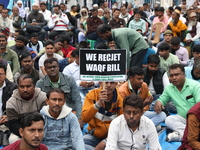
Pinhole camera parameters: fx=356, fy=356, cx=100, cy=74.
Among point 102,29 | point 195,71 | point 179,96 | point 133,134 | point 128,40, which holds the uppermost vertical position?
point 102,29

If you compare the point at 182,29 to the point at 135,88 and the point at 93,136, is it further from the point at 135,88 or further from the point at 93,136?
the point at 93,136

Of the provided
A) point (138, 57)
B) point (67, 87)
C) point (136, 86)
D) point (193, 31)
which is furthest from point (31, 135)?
point (193, 31)

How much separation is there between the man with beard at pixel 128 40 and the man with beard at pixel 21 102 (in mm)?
1861

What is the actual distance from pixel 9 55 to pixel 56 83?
209cm

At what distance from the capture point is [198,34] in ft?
31.1

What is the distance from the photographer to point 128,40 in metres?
6.48


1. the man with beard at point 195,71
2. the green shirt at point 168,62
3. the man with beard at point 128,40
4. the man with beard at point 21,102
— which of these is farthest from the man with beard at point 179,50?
the man with beard at point 21,102

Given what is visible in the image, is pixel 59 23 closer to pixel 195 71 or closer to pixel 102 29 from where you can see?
pixel 102 29

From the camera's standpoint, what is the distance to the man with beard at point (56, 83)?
5000 millimetres

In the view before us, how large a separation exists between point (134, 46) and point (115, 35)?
2.17ft

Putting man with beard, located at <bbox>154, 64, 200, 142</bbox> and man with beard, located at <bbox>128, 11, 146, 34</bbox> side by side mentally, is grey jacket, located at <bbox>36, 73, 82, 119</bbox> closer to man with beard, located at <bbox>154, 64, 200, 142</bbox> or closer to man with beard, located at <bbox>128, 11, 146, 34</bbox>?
man with beard, located at <bbox>154, 64, 200, 142</bbox>

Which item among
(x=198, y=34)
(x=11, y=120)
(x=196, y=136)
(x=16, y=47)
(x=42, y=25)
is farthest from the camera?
(x=42, y=25)

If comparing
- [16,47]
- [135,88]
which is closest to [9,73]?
[16,47]

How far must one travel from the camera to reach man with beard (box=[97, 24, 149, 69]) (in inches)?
233
